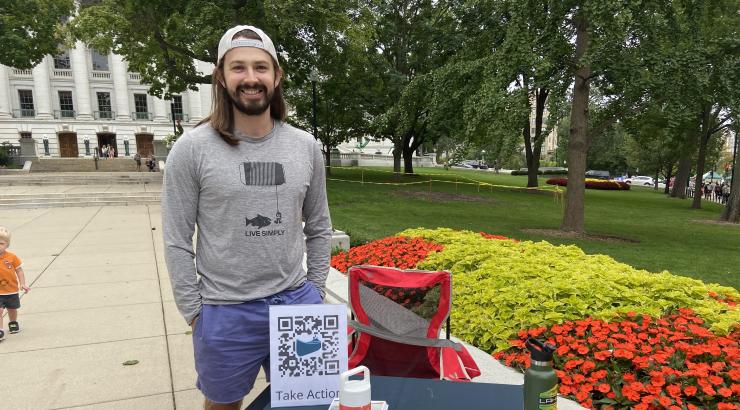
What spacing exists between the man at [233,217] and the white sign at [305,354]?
18cm

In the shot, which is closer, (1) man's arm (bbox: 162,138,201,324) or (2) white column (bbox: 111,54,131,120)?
(1) man's arm (bbox: 162,138,201,324)

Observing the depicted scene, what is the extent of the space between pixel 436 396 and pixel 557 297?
108 inches

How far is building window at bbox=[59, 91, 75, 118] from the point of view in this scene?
152 ft

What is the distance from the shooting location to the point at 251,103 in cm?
193

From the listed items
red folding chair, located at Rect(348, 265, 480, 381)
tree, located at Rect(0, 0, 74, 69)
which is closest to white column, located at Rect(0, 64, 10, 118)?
tree, located at Rect(0, 0, 74, 69)

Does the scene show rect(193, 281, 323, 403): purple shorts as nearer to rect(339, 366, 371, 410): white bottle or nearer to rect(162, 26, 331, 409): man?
rect(162, 26, 331, 409): man

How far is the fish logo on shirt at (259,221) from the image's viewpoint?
1.92m

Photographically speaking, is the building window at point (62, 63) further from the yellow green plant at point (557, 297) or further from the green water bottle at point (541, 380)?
the green water bottle at point (541, 380)

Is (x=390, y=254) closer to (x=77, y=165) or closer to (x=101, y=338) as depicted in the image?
(x=101, y=338)

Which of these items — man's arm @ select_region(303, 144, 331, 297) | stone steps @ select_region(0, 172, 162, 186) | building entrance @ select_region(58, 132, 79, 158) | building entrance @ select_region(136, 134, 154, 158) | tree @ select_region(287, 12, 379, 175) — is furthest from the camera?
building entrance @ select_region(136, 134, 154, 158)

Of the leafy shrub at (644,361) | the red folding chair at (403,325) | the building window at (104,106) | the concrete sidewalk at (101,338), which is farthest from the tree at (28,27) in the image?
the leafy shrub at (644,361)

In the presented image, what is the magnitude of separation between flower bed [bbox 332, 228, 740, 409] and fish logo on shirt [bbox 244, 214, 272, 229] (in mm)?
2444

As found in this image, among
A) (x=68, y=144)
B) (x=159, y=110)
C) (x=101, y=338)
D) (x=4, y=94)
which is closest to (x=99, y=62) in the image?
(x=159, y=110)

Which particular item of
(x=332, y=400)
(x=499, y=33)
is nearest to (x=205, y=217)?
(x=332, y=400)
